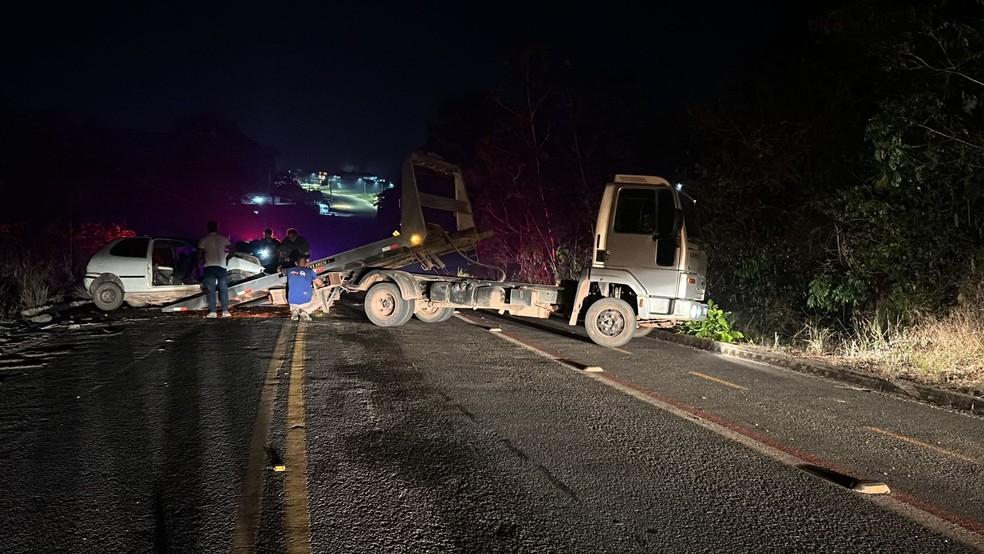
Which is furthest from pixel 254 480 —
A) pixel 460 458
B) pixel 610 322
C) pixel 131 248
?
pixel 131 248

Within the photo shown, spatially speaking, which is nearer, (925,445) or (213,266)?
(925,445)

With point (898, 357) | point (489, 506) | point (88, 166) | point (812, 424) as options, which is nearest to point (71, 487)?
point (489, 506)

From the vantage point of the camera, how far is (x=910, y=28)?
8.02 m

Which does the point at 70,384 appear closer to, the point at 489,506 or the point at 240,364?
the point at 240,364

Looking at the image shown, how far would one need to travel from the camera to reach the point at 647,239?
959 cm

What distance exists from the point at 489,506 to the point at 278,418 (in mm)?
2482

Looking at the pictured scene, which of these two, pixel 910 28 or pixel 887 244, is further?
pixel 887 244

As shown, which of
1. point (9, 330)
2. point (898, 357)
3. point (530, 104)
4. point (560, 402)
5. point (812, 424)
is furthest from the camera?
point (530, 104)

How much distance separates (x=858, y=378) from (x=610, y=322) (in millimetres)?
3462

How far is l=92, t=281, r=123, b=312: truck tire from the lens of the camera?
1270 centimetres

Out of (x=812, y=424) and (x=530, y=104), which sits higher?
(x=530, y=104)

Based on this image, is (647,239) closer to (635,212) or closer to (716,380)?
(635,212)

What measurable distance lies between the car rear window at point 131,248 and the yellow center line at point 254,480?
7854mm

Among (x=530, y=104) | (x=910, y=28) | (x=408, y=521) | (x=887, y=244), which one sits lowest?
(x=408, y=521)
